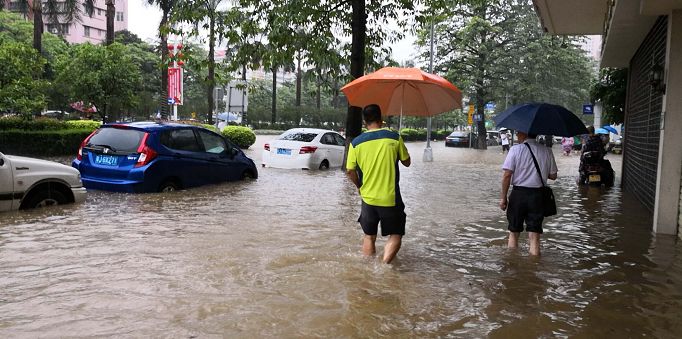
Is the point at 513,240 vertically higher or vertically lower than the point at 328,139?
lower

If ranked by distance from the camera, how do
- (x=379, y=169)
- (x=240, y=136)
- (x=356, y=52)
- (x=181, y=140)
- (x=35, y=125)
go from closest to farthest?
1. (x=379, y=169)
2. (x=181, y=140)
3. (x=356, y=52)
4. (x=35, y=125)
5. (x=240, y=136)

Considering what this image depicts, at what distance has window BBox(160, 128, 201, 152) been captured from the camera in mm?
10758

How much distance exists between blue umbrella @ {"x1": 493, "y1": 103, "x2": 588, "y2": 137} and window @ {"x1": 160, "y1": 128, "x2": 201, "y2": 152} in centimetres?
635

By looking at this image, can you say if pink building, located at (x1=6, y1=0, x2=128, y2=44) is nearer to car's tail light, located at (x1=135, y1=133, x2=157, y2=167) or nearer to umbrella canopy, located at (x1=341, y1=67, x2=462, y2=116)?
car's tail light, located at (x1=135, y1=133, x2=157, y2=167)

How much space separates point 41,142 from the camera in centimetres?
1853

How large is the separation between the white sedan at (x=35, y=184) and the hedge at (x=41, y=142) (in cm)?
1005

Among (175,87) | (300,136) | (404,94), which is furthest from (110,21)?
(404,94)

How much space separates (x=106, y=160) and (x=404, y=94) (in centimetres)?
575

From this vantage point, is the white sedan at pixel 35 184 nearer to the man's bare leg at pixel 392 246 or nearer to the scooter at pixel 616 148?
the man's bare leg at pixel 392 246

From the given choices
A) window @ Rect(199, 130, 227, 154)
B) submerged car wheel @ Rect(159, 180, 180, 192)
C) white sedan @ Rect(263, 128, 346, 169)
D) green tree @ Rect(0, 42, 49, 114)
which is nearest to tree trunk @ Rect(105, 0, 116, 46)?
green tree @ Rect(0, 42, 49, 114)

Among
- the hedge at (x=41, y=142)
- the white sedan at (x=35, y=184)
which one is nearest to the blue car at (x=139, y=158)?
the white sedan at (x=35, y=184)

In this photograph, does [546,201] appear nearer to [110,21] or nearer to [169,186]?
[169,186]

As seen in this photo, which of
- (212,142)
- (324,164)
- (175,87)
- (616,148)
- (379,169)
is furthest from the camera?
(616,148)

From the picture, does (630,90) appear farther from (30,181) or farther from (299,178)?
(30,181)
